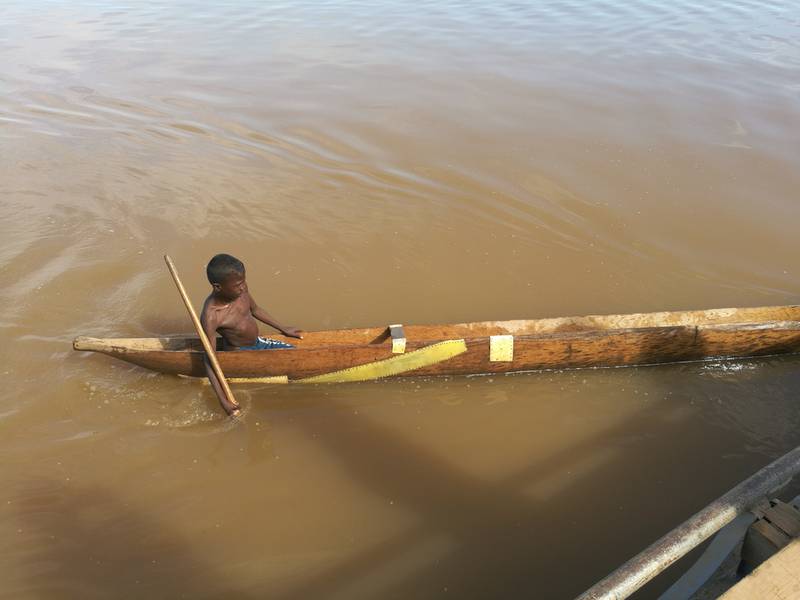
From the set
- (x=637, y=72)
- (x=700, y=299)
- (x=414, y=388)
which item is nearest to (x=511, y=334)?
(x=414, y=388)

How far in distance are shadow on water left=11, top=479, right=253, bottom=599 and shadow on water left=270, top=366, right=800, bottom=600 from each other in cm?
59

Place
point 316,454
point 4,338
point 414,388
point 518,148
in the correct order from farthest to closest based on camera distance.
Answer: point 518,148, point 4,338, point 414,388, point 316,454

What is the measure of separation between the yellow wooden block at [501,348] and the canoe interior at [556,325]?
21 cm

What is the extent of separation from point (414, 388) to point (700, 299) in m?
2.52

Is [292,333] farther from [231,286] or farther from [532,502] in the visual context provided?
[532,502]

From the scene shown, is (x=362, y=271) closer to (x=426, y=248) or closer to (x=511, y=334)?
(x=426, y=248)

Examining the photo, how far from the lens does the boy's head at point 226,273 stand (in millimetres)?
3547

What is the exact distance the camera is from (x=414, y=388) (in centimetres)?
421

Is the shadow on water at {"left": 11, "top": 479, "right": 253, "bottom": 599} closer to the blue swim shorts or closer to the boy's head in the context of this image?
the blue swim shorts

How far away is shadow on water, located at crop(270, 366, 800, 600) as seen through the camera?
10.1 feet

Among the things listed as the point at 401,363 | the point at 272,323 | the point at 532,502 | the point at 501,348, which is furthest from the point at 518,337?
the point at 272,323

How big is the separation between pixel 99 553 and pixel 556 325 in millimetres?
3066

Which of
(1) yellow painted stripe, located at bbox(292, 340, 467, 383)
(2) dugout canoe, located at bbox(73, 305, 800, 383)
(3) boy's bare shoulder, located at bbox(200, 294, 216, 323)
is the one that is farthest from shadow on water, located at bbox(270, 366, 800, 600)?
(3) boy's bare shoulder, located at bbox(200, 294, 216, 323)

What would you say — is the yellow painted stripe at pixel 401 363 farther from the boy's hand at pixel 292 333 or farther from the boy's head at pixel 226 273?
the boy's head at pixel 226 273
